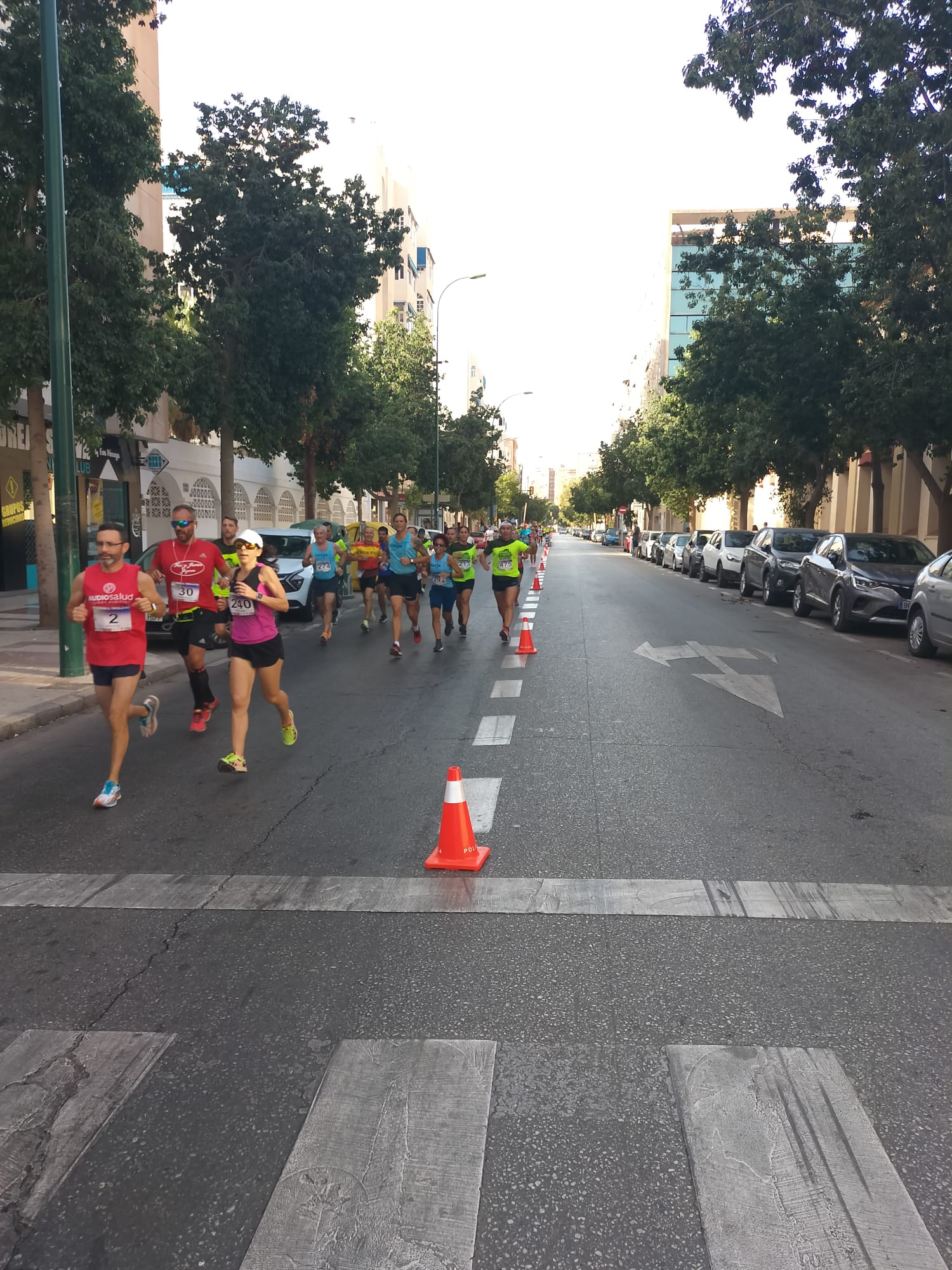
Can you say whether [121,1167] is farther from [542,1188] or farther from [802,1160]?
[802,1160]

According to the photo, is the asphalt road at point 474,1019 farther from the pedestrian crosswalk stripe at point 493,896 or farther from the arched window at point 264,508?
the arched window at point 264,508

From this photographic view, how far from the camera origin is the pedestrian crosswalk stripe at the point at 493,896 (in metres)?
4.46

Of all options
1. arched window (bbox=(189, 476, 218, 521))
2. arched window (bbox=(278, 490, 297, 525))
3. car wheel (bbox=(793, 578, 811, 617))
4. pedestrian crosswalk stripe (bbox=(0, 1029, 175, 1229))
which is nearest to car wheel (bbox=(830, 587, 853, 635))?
car wheel (bbox=(793, 578, 811, 617))

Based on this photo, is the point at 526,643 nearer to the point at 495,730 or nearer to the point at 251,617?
the point at 495,730

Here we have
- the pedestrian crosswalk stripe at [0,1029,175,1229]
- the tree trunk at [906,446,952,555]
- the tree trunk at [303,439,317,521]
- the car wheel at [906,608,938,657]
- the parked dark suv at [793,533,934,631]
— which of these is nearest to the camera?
the pedestrian crosswalk stripe at [0,1029,175,1229]

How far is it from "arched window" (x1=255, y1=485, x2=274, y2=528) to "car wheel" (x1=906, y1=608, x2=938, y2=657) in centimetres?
2865

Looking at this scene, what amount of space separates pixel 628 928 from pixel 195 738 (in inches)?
194

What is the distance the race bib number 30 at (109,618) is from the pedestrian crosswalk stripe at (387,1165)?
3822mm

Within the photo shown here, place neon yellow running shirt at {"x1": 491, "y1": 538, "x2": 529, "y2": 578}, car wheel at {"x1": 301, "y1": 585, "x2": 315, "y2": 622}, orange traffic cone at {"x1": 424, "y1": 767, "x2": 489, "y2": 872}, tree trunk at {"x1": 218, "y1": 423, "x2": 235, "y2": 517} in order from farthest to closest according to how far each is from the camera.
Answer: tree trunk at {"x1": 218, "y1": 423, "x2": 235, "y2": 517} < car wheel at {"x1": 301, "y1": 585, "x2": 315, "y2": 622} < neon yellow running shirt at {"x1": 491, "y1": 538, "x2": 529, "y2": 578} < orange traffic cone at {"x1": 424, "y1": 767, "x2": 489, "y2": 872}

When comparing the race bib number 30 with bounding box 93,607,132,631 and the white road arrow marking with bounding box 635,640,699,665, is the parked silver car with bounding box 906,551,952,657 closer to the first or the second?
the white road arrow marking with bounding box 635,640,699,665

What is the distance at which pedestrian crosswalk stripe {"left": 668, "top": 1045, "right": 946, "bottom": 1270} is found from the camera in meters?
2.38

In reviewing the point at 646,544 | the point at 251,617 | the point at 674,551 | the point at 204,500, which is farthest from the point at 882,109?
the point at 646,544

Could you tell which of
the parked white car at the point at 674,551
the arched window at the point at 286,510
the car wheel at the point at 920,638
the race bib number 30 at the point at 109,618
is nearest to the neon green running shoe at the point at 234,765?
the race bib number 30 at the point at 109,618

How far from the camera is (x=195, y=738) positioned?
824cm
